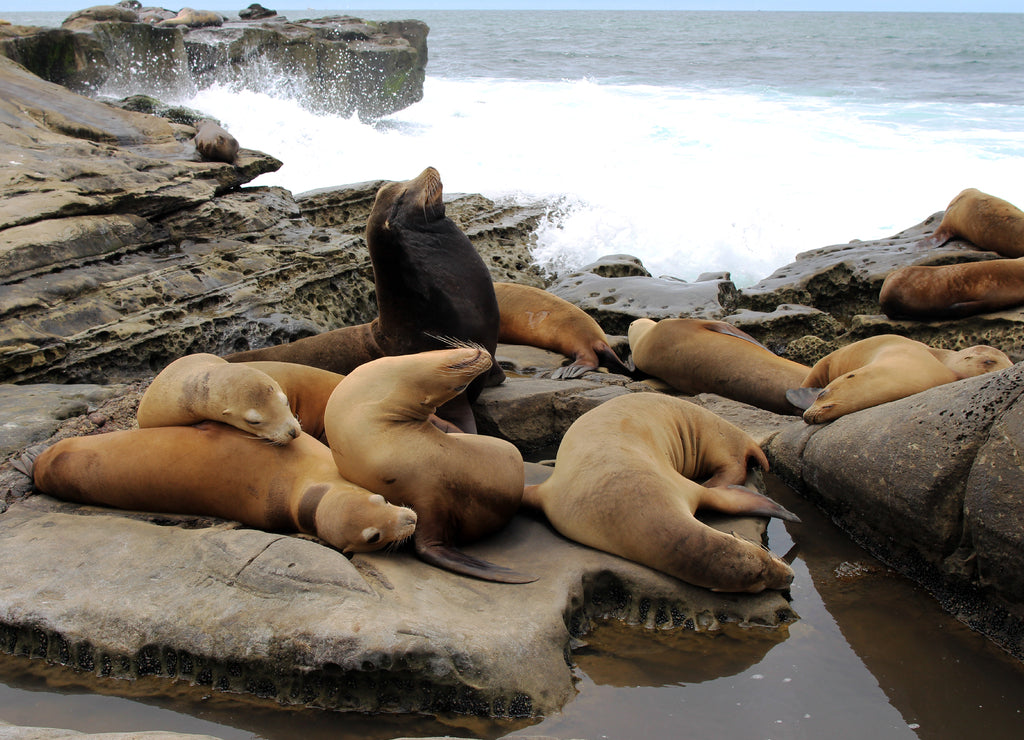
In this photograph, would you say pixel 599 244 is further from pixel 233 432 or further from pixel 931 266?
pixel 233 432

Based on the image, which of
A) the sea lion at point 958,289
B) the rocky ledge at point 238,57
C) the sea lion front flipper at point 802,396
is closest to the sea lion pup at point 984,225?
the sea lion at point 958,289

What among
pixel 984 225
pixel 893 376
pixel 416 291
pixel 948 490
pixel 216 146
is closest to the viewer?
pixel 948 490

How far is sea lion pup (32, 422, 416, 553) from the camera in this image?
125 inches

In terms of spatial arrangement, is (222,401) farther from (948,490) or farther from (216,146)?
(216,146)

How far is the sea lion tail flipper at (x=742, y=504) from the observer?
337cm

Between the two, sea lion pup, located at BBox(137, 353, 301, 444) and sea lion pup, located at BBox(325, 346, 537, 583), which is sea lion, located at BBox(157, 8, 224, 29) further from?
sea lion pup, located at BBox(325, 346, 537, 583)

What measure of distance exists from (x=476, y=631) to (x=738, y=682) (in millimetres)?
856

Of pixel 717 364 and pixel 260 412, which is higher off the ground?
pixel 260 412

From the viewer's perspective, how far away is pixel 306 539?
9.74 feet

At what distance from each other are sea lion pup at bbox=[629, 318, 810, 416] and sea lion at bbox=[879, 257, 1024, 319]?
4.05 feet

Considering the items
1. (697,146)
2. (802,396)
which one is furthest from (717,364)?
(697,146)

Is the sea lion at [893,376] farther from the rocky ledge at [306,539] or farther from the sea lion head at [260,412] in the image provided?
the sea lion head at [260,412]

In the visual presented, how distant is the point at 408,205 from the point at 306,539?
2491 mm

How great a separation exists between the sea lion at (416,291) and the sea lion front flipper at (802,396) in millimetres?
1694
